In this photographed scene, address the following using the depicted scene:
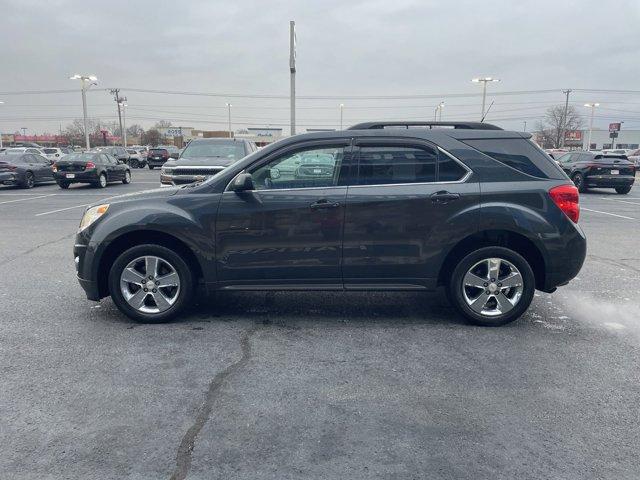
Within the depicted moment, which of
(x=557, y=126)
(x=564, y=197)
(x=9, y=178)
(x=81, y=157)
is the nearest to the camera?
(x=564, y=197)

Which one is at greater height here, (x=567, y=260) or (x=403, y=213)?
(x=403, y=213)

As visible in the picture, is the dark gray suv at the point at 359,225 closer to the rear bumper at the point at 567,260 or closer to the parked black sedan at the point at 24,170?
the rear bumper at the point at 567,260

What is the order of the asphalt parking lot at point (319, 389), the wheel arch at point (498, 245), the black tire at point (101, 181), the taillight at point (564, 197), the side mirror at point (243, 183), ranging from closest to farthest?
the asphalt parking lot at point (319, 389)
the side mirror at point (243, 183)
the taillight at point (564, 197)
the wheel arch at point (498, 245)
the black tire at point (101, 181)

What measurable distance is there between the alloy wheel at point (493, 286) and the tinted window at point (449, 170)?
0.84 m

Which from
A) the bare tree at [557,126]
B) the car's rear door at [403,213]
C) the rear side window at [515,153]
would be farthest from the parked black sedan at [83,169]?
the bare tree at [557,126]

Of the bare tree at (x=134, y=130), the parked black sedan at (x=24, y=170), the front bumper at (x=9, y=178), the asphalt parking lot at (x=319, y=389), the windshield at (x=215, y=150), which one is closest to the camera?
the asphalt parking lot at (x=319, y=389)

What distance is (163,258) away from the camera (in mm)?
4832

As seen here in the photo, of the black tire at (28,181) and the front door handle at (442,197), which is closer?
the front door handle at (442,197)

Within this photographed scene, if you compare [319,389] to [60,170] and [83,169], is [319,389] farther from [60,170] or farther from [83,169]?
[60,170]

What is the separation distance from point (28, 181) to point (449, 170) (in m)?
21.5

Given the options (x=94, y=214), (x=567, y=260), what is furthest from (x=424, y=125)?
(x=94, y=214)

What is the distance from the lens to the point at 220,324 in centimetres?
493

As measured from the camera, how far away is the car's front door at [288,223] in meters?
4.74

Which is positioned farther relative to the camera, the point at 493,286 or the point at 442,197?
the point at 493,286
